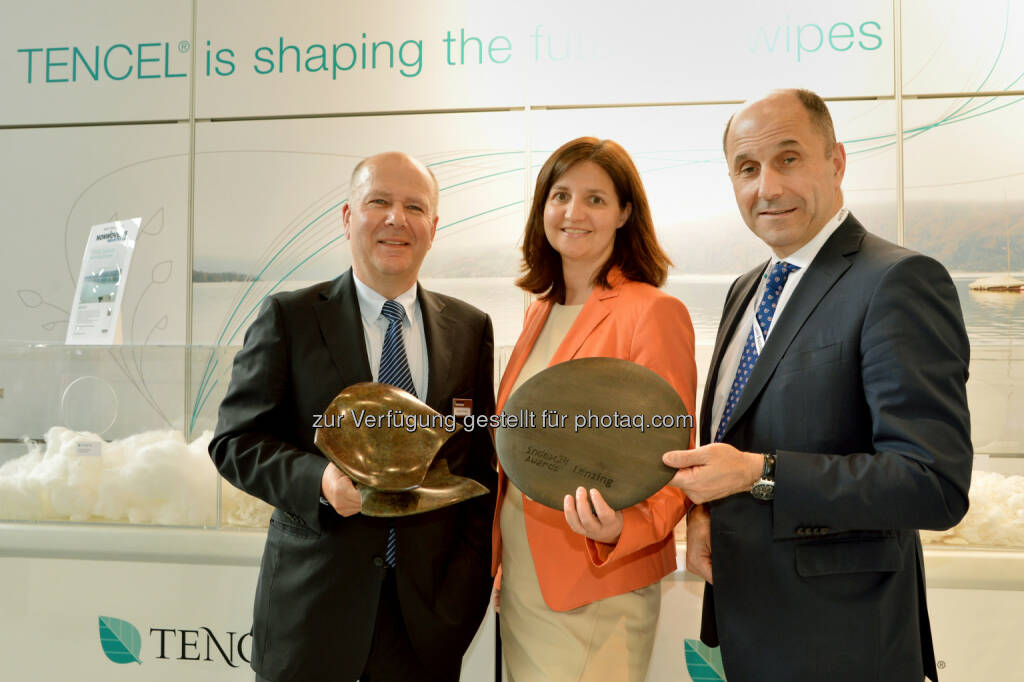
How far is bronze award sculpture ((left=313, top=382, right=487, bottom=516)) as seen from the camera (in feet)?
4.97

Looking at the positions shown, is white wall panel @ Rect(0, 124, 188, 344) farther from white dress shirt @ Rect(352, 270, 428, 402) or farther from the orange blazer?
the orange blazer

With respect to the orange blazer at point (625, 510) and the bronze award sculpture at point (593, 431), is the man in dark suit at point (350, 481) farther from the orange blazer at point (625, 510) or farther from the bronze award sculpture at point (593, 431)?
the bronze award sculpture at point (593, 431)

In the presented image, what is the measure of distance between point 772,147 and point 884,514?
2.60 ft

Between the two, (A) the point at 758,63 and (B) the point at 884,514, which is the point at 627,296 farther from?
(A) the point at 758,63

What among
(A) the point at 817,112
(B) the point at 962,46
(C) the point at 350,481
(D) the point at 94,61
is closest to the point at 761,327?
(A) the point at 817,112

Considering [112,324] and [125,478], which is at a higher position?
[112,324]

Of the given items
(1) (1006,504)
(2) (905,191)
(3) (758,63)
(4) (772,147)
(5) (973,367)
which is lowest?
(1) (1006,504)

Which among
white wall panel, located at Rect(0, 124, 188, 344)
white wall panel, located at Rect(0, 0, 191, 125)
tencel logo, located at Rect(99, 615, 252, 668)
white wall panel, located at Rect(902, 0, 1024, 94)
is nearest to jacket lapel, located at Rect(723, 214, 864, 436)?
tencel logo, located at Rect(99, 615, 252, 668)

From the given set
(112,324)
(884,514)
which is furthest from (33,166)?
(884,514)

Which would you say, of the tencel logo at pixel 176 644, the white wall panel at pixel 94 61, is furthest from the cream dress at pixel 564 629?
the white wall panel at pixel 94 61

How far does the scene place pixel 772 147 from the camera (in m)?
1.58

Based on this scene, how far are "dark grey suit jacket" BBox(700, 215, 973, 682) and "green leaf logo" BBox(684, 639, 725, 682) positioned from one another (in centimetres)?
82

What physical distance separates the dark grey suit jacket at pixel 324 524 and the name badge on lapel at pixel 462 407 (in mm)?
16

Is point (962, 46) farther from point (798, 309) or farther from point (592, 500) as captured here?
point (592, 500)
